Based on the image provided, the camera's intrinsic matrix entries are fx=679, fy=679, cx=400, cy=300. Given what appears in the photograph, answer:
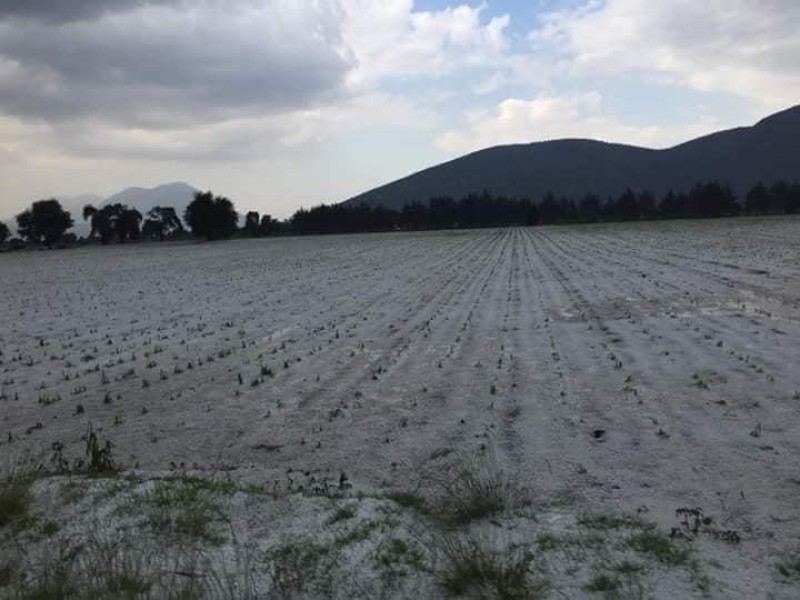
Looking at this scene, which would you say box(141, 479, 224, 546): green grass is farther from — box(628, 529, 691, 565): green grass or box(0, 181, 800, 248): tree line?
box(0, 181, 800, 248): tree line

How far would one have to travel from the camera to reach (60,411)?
9984 mm

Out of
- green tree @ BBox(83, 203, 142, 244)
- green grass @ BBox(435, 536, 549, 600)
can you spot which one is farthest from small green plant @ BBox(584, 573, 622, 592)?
green tree @ BBox(83, 203, 142, 244)

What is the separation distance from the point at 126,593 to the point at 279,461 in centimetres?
328

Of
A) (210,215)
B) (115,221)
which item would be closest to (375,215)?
(210,215)

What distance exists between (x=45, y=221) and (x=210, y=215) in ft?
96.0

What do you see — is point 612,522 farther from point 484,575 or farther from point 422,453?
point 422,453

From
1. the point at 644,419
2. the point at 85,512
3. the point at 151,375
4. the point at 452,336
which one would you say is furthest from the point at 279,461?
the point at 452,336

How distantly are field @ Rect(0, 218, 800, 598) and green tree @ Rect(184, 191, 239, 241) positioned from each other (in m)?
100

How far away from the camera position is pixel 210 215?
115 metres

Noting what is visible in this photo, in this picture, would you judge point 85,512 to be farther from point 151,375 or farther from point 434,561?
point 151,375

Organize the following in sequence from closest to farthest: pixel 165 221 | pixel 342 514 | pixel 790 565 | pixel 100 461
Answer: pixel 790 565
pixel 342 514
pixel 100 461
pixel 165 221

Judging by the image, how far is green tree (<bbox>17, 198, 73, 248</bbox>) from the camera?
11719 cm

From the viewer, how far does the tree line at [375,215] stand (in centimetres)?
11731

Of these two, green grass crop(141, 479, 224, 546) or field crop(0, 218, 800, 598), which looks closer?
field crop(0, 218, 800, 598)
